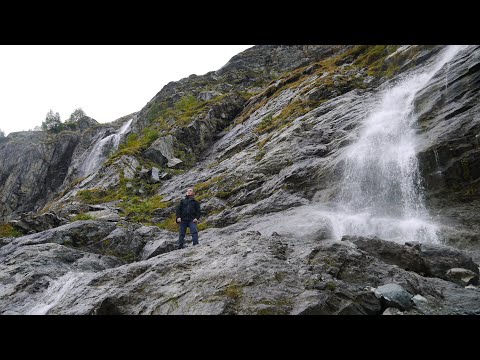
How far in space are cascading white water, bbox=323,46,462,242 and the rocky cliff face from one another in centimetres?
18

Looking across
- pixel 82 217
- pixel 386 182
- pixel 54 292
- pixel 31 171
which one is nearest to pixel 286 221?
pixel 386 182

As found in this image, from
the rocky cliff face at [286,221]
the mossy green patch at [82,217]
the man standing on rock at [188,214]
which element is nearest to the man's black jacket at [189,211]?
the man standing on rock at [188,214]

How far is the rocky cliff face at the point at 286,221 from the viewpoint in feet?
31.7

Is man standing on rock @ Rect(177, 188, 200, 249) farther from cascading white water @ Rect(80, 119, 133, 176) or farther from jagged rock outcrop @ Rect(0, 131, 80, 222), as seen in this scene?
jagged rock outcrop @ Rect(0, 131, 80, 222)

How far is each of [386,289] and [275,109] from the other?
39.5 metres

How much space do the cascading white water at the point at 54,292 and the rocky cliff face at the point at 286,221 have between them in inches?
2.7

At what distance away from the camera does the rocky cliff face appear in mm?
9664

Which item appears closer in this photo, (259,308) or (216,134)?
(259,308)

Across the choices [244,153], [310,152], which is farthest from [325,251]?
[244,153]

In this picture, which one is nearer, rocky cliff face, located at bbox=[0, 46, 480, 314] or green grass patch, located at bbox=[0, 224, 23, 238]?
rocky cliff face, located at bbox=[0, 46, 480, 314]

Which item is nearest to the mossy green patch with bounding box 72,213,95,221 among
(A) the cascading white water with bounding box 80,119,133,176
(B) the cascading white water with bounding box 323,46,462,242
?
(B) the cascading white water with bounding box 323,46,462,242

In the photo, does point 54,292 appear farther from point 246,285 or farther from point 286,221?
point 286,221
